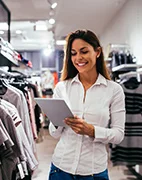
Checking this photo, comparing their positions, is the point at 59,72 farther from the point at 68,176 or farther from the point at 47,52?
the point at 47,52

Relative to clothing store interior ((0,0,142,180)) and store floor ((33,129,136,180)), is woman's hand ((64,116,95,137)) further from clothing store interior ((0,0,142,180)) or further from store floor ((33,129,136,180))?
store floor ((33,129,136,180))

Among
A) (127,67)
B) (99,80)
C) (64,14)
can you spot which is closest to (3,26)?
(127,67)

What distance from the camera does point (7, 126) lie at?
1.79 metres

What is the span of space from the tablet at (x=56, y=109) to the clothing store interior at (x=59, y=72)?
0.09 meters

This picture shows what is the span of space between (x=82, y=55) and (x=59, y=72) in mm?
2882

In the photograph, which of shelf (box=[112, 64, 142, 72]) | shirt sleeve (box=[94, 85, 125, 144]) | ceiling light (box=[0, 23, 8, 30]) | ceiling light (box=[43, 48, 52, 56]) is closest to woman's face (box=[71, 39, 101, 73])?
shirt sleeve (box=[94, 85, 125, 144])

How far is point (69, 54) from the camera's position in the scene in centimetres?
153

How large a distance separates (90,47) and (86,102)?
0.28 meters

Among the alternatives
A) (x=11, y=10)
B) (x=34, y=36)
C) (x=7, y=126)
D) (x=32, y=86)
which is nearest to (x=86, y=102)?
(x=7, y=126)

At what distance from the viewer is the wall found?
421cm

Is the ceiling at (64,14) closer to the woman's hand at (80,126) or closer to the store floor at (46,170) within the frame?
the store floor at (46,170)

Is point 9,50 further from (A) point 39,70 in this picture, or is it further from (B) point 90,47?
(A) point 39,70

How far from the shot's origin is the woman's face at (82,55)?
57.3 inches

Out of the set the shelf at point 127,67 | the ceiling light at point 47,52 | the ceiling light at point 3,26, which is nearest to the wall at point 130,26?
the shelf at point 127,67
